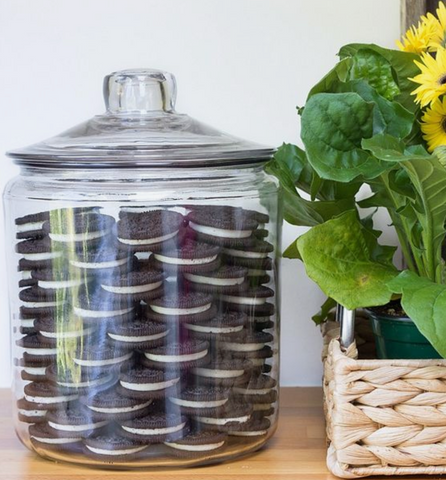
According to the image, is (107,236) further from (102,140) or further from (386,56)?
(386,56)

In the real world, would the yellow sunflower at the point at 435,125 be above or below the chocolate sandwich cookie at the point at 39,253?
above

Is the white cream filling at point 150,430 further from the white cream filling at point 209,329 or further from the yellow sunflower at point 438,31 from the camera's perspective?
the yellow sunflower at point 438,31

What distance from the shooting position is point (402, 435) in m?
0.74

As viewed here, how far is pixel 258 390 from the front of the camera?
82 cm

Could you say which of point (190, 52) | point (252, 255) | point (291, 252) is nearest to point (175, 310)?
point (252, 255)

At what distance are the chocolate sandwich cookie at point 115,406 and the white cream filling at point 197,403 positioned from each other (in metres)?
0.03

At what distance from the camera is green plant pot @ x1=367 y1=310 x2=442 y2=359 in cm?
78

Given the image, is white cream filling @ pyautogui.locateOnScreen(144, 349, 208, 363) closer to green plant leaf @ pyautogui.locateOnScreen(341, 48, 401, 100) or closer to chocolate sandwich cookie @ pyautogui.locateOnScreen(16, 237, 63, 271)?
chocolate sandwich cookie @ pyautogui.locateOnScreen(16, 237, 63, 271)

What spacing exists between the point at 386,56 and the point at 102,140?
0.31 meters

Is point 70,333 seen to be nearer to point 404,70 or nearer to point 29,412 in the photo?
point 29,412

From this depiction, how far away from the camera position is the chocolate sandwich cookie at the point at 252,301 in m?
0.79

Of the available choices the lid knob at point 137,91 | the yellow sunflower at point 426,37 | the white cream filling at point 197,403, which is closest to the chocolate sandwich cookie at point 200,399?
the white cream filling at point 197,403

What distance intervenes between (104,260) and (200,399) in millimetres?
169

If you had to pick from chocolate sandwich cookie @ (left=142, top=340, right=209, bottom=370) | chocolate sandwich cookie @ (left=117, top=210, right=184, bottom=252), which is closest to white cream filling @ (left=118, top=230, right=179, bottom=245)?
chocolate sandwich cookie @ (left=117, top=210, right=184, bottom=252)
